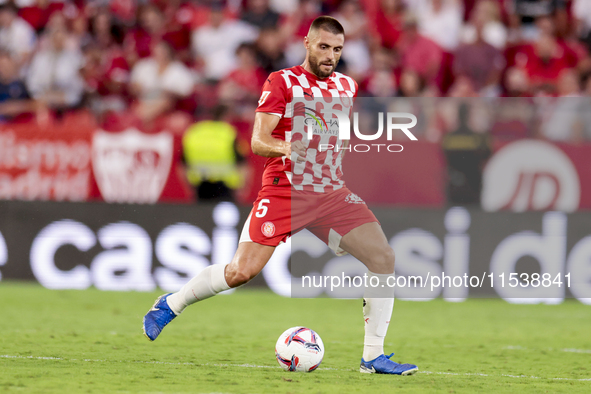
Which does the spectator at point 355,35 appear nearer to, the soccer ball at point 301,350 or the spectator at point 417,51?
the spectator at point 417,51

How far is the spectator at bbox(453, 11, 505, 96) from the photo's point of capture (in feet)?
35.1

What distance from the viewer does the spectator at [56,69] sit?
11.3 meters

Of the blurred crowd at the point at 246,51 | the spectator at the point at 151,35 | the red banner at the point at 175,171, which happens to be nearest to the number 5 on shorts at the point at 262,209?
the red banner at the point at 175,171

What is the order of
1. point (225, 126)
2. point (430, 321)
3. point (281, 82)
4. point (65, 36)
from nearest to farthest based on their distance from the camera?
point (281, 82) → point (430, 321) → point (225, 126) → point (65, 36)

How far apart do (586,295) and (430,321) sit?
2198 mm

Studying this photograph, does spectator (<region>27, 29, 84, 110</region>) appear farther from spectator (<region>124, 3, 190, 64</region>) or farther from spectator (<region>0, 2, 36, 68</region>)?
spectator (<region>124, 3, 190, 64</region>)

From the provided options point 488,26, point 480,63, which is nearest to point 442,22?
point 488,26

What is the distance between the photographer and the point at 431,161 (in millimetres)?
9070

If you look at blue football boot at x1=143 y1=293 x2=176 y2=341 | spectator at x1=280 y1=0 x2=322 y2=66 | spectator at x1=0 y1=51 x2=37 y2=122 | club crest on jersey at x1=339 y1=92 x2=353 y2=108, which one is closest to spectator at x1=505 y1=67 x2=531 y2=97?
spectator at x1=280 y1=0 x2=322 y2=66

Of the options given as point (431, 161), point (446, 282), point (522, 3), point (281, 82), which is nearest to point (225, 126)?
point (431, 161)

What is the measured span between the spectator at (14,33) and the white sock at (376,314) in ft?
28.2

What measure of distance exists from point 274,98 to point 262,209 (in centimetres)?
69

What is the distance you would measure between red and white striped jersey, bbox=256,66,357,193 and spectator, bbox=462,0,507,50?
251 inches

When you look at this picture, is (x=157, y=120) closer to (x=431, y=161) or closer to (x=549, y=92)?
(x=431, y=161)
